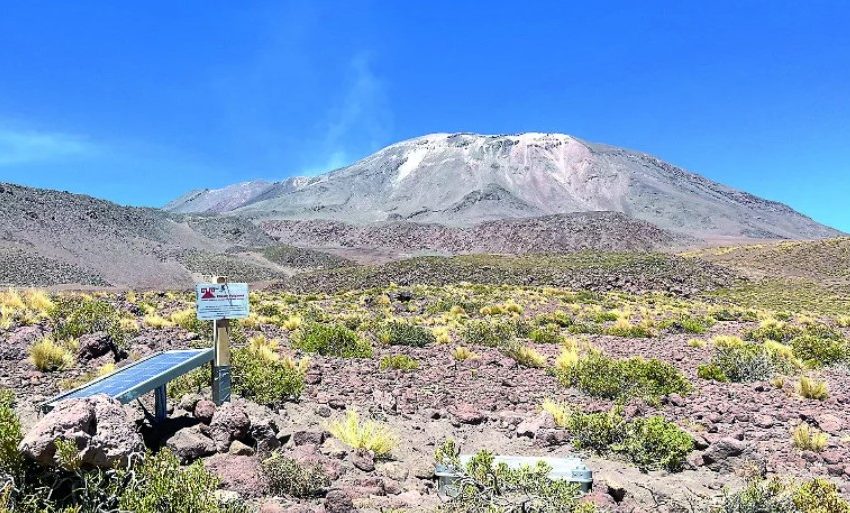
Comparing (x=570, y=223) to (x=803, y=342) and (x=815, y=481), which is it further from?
(x=815, y=481)

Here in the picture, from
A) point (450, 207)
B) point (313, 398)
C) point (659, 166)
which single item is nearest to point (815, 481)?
point (313, 398)

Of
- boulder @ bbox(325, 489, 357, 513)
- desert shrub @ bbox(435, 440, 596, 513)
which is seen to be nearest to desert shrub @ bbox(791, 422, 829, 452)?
desert shrub @ bbox(435, 440, 596, 513)

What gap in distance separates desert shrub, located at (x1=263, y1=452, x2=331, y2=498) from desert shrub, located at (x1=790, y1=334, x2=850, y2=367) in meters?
10.8

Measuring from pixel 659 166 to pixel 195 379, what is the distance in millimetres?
170233

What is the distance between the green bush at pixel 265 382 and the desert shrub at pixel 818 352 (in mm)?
10090

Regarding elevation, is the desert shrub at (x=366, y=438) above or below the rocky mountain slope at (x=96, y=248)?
below

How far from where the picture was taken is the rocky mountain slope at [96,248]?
44.5 m

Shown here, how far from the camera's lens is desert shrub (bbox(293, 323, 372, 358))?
432 inches

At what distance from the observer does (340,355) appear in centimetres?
1089

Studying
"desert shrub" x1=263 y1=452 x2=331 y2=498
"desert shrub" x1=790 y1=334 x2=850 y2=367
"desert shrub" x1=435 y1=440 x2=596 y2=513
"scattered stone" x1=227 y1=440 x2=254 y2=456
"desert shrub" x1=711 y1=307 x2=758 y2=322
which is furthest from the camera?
"desert shrub" x1=711 y1=307 x2=758 y2=322

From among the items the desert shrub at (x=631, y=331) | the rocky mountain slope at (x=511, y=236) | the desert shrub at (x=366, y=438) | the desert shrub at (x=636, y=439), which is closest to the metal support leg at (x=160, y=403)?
the desert shrub at (x=366, y=438)

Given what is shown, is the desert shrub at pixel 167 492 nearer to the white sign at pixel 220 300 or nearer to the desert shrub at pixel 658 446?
the white sign at pixel 220 300

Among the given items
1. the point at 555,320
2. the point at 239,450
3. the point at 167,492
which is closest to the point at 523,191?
the point at 555,320

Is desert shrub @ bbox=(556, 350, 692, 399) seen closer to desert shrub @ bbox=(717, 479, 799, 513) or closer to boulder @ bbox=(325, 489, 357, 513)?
desert shrub @ bbox=(717, 479, 799, 513)
